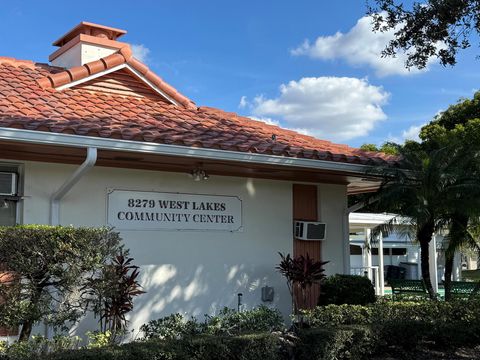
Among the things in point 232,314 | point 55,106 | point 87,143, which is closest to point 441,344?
point 232,314

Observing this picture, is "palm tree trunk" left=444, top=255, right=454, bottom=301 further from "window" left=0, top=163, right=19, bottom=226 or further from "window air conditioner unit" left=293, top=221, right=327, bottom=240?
"window" left=0, top=163, right=19, bottom=226

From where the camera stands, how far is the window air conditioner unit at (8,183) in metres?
7.86

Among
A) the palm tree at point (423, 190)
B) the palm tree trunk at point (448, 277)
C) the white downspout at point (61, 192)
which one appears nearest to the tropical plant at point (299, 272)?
the palm tree at point (423, 190)

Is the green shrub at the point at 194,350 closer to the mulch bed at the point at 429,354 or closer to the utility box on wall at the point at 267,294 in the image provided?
the mulch bed at the point at 429,354

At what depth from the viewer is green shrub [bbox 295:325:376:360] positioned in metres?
6.88

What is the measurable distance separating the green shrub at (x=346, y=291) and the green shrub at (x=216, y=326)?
5.76 ft

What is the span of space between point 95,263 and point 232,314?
2529 millimetres

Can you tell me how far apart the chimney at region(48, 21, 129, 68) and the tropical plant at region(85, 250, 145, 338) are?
4734 mm

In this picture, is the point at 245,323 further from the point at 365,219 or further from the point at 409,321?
the point at 365,219

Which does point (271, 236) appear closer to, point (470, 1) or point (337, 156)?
point (337, 156)

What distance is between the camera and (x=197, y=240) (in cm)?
932

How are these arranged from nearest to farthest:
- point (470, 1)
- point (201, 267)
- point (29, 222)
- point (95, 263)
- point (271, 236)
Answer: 1. point (95, 263)
2. point (29, 222)
3. point (470, 1)
4. point (201, 267)
5. point (271, 236)

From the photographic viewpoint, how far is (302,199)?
34.8 feet

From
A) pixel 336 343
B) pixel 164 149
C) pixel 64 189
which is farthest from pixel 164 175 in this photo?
pixel 336 343
